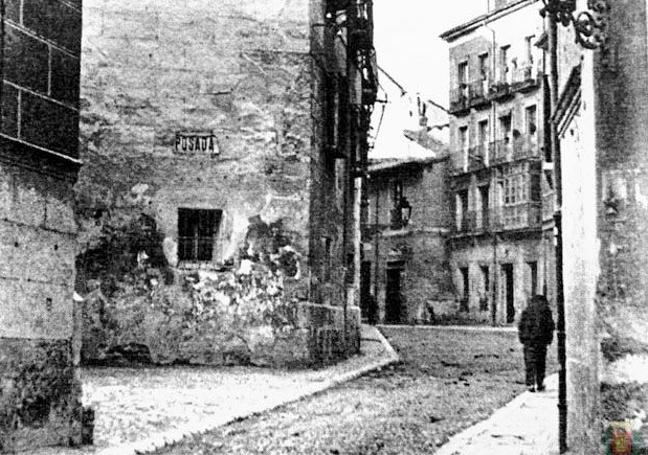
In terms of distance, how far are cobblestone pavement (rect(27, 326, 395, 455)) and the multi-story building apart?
23.1 meters

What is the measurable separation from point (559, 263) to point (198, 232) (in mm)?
9186

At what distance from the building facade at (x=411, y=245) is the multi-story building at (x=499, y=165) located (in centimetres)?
68

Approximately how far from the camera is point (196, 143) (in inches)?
622

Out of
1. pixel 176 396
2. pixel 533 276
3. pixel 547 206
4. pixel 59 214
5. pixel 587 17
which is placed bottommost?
pixel 176 396

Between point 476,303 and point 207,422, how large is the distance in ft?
111

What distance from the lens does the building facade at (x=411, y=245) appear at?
4409cm

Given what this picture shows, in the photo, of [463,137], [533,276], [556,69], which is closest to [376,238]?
[463,137]

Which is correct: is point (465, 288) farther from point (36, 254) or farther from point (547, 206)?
point (36, 254)

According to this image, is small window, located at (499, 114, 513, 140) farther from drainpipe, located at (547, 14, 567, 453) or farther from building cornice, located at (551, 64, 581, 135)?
building cornice, located at (551, 64, 581, 135)

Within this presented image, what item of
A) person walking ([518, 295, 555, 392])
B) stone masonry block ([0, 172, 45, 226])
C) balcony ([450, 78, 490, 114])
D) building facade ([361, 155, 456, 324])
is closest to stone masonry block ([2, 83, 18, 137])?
stone masonry block ([0, 172, 45, 226])

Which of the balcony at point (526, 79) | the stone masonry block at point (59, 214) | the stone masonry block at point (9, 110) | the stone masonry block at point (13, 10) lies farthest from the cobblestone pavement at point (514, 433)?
the balcony at point (526, 79)

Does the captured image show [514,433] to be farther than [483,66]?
No

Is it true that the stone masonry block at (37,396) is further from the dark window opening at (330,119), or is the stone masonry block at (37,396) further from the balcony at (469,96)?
the balcony at (469,96)

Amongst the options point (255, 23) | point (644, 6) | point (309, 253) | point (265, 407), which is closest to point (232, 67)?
point (255, 23)
